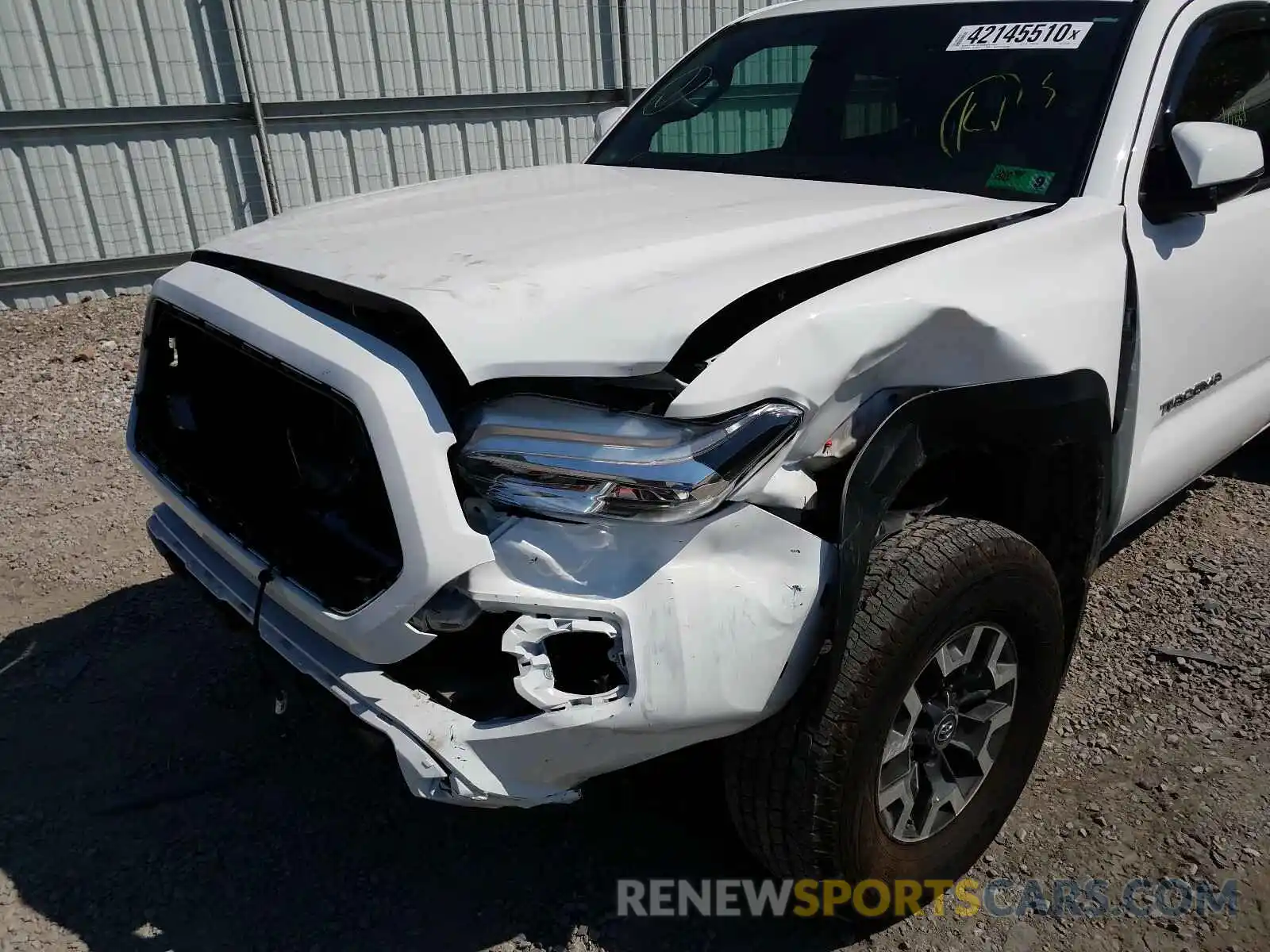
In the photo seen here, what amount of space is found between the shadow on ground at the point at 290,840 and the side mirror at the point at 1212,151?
5.95 ft

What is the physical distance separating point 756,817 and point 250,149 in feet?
23.7

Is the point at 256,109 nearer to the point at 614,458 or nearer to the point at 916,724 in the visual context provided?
the point at 614,458

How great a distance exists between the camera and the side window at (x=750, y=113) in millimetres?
3125

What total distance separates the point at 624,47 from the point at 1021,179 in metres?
7.15

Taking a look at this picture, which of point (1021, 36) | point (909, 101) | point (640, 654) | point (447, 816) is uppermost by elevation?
point (1021, 36)

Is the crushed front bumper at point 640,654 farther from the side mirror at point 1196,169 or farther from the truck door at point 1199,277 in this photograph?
the side mirror at point 1196,169

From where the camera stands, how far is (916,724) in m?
2.00

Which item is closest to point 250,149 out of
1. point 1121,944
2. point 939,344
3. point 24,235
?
point 24,235

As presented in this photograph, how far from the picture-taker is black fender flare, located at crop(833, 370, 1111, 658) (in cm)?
167

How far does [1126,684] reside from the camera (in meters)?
2.82

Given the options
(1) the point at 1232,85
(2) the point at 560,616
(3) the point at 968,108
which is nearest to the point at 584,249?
(2) the point at 560,616

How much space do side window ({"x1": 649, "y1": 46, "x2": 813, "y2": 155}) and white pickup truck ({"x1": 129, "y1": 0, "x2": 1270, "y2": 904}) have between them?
0.36 m

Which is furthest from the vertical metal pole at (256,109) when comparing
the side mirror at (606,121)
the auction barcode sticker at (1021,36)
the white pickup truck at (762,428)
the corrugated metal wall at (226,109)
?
the auction barcode sticker at (1021,36)

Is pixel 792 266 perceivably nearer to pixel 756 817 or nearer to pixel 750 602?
pixel 750 602
